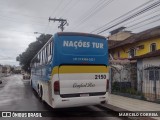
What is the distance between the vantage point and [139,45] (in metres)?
28.5

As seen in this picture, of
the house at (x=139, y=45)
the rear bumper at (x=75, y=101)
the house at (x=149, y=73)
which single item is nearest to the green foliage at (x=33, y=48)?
the house at (x=139, y=45)

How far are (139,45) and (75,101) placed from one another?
63.0 ft

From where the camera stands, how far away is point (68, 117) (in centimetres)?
1091

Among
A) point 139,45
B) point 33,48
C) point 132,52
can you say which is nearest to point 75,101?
point 139,45

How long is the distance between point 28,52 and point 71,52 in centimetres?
4287

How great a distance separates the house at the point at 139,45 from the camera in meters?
26.0

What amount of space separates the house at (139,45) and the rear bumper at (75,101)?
50.3ft

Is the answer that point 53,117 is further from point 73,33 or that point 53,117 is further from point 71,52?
point 73,33

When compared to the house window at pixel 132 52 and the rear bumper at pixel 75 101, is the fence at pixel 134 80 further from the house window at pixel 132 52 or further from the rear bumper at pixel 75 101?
the house window at pixel 132 52

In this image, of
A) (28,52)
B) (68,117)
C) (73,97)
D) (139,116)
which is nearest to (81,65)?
(73,97)

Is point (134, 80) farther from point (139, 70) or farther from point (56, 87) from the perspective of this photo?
point (56, 87)

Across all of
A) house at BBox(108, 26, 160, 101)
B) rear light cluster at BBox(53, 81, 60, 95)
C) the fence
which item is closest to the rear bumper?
rear light cluster at BBox(53, 81, 60, 95)

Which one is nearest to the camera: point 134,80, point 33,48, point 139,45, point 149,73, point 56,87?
point 56,87

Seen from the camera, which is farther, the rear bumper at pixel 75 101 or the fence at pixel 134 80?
the fence at pixel 134 80
